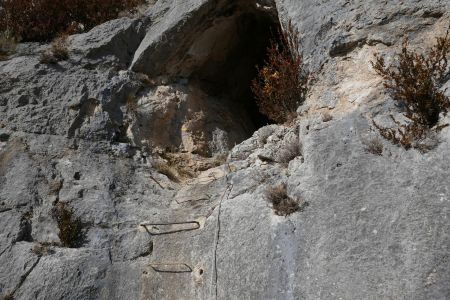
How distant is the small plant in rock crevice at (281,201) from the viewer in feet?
16.1

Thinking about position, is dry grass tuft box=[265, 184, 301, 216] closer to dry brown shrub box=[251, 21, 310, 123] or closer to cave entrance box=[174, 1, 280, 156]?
dry brown shrub box=[251, 21, 310, 123]

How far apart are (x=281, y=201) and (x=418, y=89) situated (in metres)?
1.77

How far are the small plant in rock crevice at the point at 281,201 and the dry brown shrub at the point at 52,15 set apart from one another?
5548 millimetres

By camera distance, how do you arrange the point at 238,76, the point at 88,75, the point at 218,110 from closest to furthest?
the point at 88,75
the point at 218,110
the point at 238,76

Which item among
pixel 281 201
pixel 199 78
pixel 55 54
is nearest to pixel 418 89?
pixel 281 201

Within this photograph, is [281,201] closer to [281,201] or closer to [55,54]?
[281,201]

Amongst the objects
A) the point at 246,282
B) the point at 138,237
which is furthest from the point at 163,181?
the point at 246,282

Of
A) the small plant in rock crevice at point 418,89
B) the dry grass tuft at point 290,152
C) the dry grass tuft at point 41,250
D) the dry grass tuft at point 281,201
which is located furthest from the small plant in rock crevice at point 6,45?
the small plant in rock crevice at point 418,89

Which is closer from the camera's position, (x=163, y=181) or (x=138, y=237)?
(x=138, y=237)

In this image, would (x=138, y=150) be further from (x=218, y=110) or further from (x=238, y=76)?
(x=238, y=76)

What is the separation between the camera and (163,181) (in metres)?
6.89

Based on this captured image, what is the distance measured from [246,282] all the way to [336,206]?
3.77 feet

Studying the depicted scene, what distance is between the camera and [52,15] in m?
9.12

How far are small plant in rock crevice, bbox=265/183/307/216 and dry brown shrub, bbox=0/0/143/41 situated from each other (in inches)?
218
